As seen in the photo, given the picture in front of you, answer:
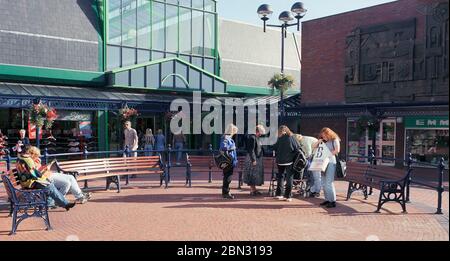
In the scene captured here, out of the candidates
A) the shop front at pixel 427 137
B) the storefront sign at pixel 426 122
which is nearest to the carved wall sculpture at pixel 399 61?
the storefront sign at pixel 426 122

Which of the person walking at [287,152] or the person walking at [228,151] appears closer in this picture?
the person walking at [287,152]

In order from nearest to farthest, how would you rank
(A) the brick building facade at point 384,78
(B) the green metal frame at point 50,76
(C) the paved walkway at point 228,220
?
1. (C) the paved walkway at point 228,220
2. (A) the brick building facade at point 384,78
3. (B) the green metal frame at point 50,76

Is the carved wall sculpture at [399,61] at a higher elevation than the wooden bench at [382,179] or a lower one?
higher

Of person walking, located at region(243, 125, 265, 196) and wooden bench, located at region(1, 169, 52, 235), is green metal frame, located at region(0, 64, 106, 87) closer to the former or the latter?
wooden bench, located at region(1, 169, 52, 235)

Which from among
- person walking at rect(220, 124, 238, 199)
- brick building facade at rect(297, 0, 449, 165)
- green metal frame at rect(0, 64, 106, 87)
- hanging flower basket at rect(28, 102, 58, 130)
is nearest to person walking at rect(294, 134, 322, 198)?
person walking at rect(220, 124, 238, 199)

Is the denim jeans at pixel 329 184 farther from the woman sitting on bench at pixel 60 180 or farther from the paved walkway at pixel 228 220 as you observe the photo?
the woman sitting on bench at pixel 60 180

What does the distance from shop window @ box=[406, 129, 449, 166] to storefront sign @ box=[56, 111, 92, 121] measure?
45.8ft

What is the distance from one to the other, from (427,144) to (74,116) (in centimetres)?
1500

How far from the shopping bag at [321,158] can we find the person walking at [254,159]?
1.35m

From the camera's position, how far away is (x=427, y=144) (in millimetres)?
17578

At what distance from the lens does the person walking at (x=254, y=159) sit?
9312 mm

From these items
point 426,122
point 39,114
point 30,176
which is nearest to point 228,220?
point 30,176

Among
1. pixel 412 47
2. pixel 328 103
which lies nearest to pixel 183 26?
pixel 328 103
